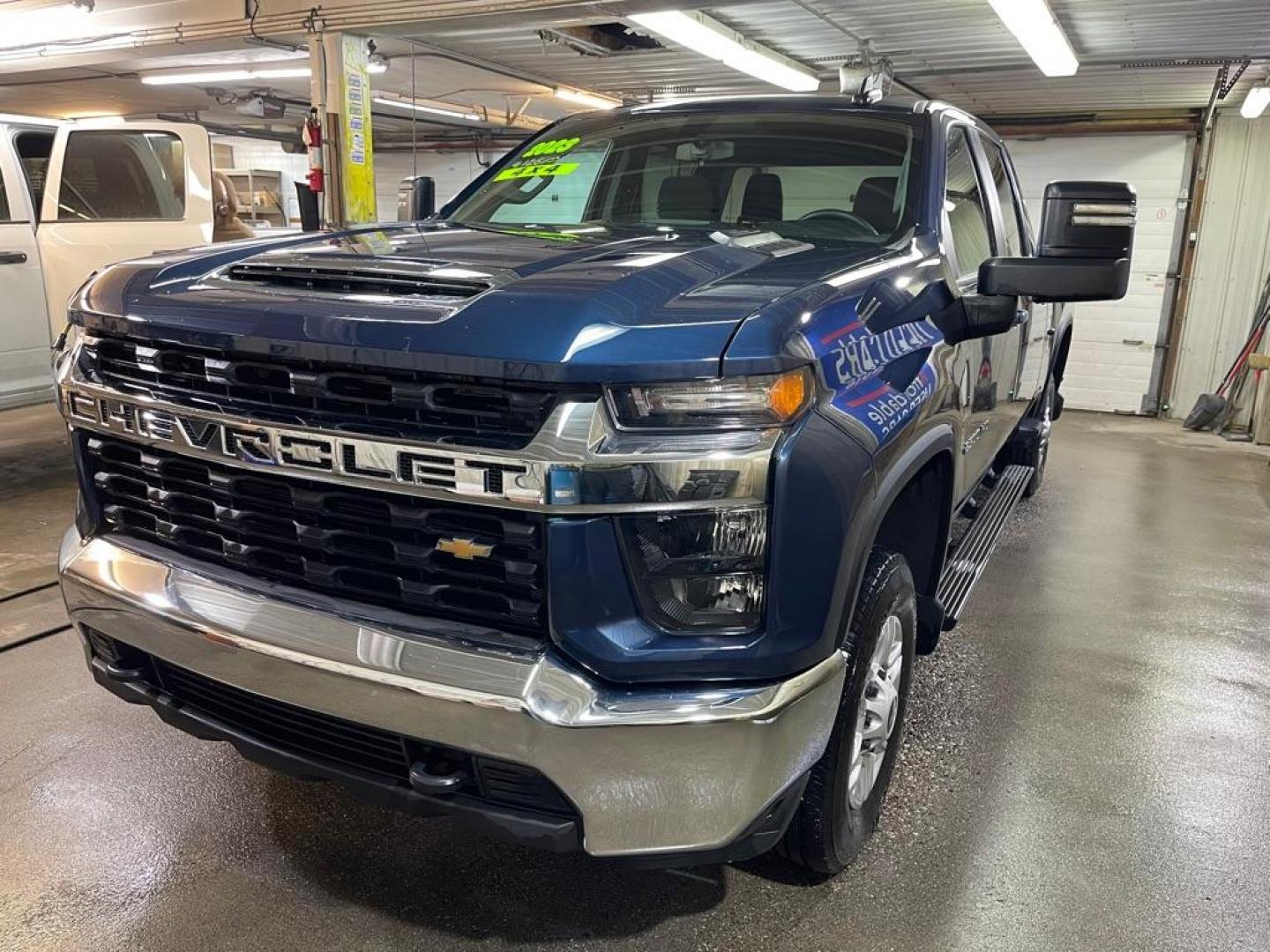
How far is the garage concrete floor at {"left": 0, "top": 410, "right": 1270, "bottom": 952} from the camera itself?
2105mm

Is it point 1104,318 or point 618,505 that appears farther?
point 1104,318

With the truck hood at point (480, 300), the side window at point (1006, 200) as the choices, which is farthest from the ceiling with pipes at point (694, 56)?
the truck hood at point (480, 300)

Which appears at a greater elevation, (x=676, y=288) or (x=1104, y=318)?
(x=676, y=288)

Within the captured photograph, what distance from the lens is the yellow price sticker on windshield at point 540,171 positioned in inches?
131

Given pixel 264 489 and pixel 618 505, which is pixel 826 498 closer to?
pixel 618 505

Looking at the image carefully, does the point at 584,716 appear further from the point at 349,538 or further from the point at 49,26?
the point at 49,26

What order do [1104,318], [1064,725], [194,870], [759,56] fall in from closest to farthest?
[194,870]
[1064,725]
[759,56]
[1104,318]

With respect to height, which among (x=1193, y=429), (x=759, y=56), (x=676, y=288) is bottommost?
(x=1193, y=429)

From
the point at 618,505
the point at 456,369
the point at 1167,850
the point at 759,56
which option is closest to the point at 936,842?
the point at 1167,850

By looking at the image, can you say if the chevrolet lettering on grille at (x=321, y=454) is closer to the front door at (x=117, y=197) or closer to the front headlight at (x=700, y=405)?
the front headlight at (x=700, y=405)

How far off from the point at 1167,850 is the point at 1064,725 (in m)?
0.68

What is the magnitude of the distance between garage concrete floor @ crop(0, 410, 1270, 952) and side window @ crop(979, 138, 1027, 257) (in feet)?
5.34

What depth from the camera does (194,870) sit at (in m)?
2.28

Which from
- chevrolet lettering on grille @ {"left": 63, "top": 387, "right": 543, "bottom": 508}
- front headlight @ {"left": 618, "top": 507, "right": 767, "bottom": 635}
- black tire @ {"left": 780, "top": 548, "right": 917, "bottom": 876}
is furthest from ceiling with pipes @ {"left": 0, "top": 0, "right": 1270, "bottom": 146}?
front headlight @ {"left": 618, "top": 507, "right": 767, "bottom": 635}
